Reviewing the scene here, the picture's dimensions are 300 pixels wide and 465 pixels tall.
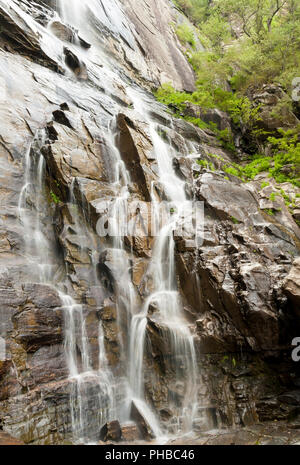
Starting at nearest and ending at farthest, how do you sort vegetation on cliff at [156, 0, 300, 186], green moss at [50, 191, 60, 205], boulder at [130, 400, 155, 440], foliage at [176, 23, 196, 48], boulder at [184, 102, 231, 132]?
1. boulder at [130, 400, 155, 440]
2. green moss at [50, 191, 60, 205]
3. vegetation on cliff at [156, 0, 300, 186]
4. boulder at [184, 102, 231, 132]
5. foliage at [176, 23, 196, 48]

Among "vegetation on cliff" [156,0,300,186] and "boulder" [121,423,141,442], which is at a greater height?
"vegetation on cliff" [156,0,300,186]

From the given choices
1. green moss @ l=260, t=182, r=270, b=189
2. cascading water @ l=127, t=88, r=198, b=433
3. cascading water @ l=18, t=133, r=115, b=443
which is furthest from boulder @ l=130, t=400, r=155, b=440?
green moss @ l=260, t=182, r=270, b=189

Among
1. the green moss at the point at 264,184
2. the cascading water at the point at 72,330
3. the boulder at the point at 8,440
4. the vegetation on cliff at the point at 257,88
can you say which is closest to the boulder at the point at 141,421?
the cascading water at the point at 72,330

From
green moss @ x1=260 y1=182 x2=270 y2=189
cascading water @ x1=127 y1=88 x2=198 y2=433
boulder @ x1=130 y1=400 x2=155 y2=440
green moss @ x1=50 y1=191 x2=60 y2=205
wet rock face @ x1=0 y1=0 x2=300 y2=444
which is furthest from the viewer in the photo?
green moss @ x1=260 y1=182 x2=270 y2=189

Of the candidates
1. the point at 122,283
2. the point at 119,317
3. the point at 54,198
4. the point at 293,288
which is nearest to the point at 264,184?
the point at 293,288

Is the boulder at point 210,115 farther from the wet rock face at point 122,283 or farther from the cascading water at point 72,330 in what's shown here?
the cascading water at point 72,330

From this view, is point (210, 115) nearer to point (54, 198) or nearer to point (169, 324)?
point (54, 198)

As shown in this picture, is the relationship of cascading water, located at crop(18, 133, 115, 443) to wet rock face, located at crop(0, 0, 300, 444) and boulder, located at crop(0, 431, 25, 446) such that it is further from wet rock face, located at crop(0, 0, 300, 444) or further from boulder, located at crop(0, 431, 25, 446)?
boulder, located at crop(0, 431, 25, 446)

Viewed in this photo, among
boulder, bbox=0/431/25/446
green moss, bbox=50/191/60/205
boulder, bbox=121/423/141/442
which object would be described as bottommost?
boulder, bbox=121/423/141/442

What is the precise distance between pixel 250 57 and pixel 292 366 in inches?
843

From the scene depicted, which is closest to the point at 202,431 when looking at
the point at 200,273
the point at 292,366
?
the point at 292,366

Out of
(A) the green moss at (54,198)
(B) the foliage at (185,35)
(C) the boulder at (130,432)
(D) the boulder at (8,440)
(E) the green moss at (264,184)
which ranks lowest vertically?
(C) the boulder at (130,432)

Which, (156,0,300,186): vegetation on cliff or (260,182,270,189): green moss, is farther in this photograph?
(156,0,300,186): vegetation on cliff

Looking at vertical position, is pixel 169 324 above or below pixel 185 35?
below
